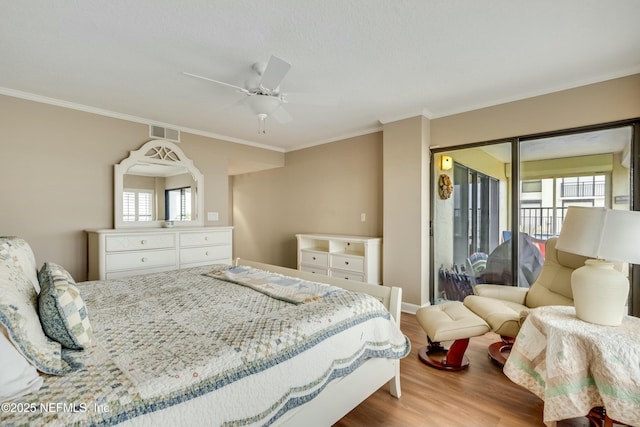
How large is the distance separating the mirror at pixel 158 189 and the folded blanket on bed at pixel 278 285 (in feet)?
5.95

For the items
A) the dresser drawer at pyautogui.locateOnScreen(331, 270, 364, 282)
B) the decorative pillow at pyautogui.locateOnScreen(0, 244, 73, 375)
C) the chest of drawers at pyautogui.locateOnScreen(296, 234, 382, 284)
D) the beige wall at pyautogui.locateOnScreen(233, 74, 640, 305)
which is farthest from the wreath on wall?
the decorative pillow at pyautogui.locateOnScreen(0, 244, 73, 375)

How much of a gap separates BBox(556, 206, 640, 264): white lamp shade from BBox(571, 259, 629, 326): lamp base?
9 centimetres

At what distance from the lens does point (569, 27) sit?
192cm

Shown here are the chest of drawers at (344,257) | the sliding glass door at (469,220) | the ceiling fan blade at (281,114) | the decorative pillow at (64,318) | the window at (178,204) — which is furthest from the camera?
the window at (178,204)

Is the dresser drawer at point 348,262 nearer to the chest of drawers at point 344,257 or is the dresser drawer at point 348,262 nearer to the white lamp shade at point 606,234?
the chest of drawers at point 344,257

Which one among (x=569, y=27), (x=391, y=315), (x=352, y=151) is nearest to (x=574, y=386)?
(x=391, y=315)

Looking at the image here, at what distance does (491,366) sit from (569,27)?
8.06 ft

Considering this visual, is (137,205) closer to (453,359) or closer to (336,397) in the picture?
(336,397)

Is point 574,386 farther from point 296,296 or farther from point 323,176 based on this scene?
point 323,176

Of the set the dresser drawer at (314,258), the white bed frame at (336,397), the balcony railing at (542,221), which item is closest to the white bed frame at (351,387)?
the white bed frame at (336,397)

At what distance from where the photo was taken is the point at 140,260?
10.7ft

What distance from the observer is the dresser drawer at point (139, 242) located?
3.07 meters

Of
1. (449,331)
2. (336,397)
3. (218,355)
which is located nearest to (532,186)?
(449,331)

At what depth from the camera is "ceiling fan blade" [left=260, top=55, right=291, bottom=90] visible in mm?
1846
